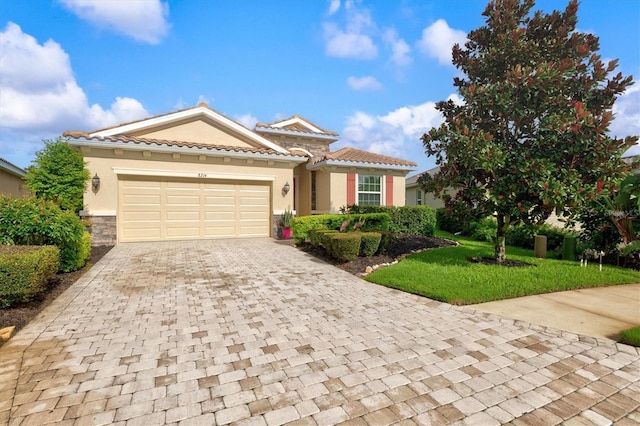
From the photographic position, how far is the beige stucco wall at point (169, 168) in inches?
453

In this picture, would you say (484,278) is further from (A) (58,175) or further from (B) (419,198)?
(B) (419,198)

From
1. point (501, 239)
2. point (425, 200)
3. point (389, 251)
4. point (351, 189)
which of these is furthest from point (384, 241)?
point (425, 200)

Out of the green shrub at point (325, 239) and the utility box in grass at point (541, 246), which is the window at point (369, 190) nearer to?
the green shrub at point (325, 239)

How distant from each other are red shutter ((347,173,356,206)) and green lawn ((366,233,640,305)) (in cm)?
715

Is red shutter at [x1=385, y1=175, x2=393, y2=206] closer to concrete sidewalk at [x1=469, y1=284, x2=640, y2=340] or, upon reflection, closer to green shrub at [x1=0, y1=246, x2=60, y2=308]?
concrete sidewalk at [x1=469, y1=284, x2=640, y2=340]

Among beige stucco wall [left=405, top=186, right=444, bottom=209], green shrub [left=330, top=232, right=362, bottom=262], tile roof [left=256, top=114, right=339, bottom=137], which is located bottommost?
green shrub [left=330, top=232, right=362, bottom=262]

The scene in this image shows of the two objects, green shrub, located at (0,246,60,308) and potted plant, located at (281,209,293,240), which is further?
potted plant, located at (281,209,293,240)

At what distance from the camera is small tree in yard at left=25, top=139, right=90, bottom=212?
10.7 metres

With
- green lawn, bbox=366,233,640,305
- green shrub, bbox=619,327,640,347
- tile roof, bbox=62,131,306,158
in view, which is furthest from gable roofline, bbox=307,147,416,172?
green shrub, bbox=619,327,640,347

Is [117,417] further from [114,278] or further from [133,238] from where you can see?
[133,238]

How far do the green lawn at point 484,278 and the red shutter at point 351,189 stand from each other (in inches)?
282

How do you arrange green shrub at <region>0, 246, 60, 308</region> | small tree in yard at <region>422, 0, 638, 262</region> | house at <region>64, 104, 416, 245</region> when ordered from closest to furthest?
1. green shrub at <region>0, 246, 60, 308</region>
2. small tree in yard at <region>422, 0, 638, 262</region>
3. house at <region>64, 104, 416, 245</region>

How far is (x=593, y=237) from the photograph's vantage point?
9227 millimetres

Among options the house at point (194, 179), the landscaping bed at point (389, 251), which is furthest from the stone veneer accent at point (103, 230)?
the landscaping bed at point (389, 251)
